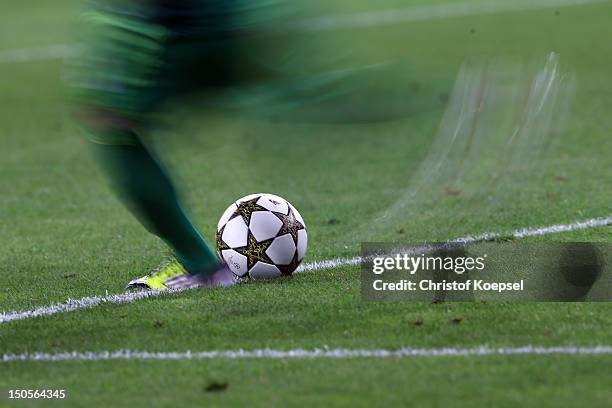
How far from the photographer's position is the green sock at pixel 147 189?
17.8 ft

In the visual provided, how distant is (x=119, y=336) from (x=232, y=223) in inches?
45.8

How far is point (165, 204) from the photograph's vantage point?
5.57 meters

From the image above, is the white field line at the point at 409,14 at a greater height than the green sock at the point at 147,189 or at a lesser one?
greater

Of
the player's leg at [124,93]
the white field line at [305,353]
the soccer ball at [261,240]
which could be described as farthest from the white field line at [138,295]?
the white field line at [305,353]

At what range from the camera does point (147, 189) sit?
18.0 feet

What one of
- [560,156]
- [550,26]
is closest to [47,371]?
[560,156]

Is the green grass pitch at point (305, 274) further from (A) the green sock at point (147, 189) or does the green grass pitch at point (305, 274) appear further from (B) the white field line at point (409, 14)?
(B) the white field line at point (409, 14)

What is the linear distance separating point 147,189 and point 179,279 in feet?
1.88

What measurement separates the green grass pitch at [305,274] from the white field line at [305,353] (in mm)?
60

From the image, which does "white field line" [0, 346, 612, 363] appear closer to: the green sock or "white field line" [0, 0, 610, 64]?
the green sock

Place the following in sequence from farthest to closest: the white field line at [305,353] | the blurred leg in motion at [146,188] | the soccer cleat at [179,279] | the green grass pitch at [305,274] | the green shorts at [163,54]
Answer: the soccer cleat at [179,279], the blurred leg in motion at [146,188], the green shorts at [163,54], the white field line at [305,353], the green grass pitch at [305,274]

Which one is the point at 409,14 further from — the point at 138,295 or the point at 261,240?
the point at 138,295

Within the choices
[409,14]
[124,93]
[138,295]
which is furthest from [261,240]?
[409,14]

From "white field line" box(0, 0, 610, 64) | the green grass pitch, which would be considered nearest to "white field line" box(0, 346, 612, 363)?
the green grass pitch
